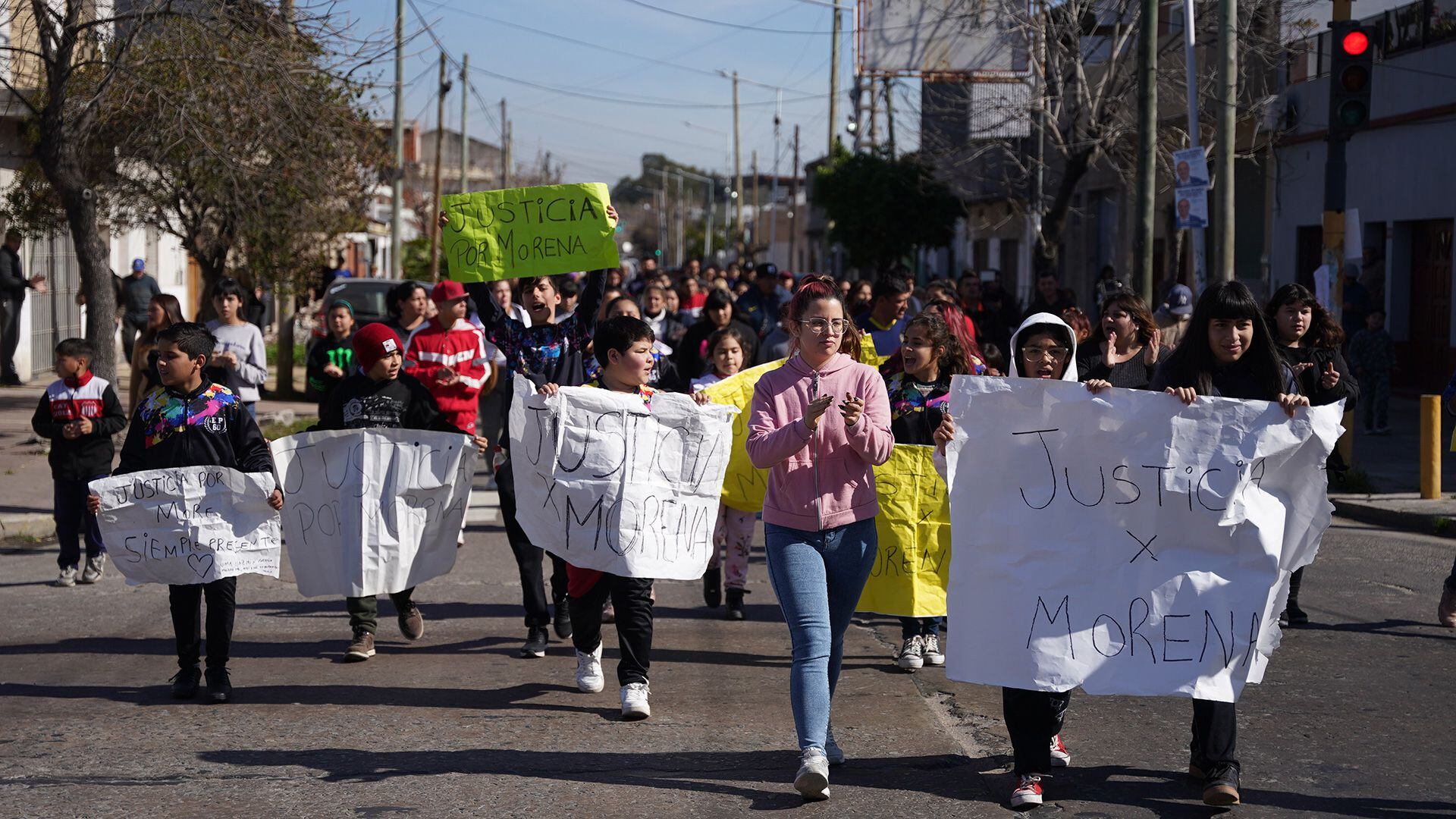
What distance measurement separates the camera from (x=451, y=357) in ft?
30.2

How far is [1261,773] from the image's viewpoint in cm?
560

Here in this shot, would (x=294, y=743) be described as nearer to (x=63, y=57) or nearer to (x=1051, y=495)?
(x=1051, y=495)

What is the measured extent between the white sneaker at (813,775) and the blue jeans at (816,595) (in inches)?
1.4

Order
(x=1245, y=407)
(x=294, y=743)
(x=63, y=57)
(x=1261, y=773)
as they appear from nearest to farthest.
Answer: (x=1245, y=407) → (x=1261, y=773) → (x=294, y=743) → (x=63, y=57)

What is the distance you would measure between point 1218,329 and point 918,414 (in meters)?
2.24

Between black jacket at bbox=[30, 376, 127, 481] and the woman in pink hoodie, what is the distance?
5.50 metres

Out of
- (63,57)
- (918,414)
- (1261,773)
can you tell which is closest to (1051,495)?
(1261,773)

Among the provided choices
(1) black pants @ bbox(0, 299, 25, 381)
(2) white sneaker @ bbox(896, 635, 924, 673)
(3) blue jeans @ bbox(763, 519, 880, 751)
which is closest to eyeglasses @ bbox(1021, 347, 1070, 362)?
(3) blue jeans @ bbox(763, 519, 880, 751)

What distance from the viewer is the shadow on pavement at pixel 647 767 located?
5.48 m

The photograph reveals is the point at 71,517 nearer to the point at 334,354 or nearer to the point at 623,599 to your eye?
the point at 334,354

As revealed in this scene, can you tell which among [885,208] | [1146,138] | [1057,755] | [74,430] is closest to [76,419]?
[74,430]

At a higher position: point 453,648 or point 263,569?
point 263,569

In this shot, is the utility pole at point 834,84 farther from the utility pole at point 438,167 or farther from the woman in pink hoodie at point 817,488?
the woman in pink hoodie at point 817,488

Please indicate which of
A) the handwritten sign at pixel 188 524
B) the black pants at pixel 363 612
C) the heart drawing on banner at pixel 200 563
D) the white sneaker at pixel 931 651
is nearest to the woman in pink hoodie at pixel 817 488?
the white sneaker at pixel 931 651
